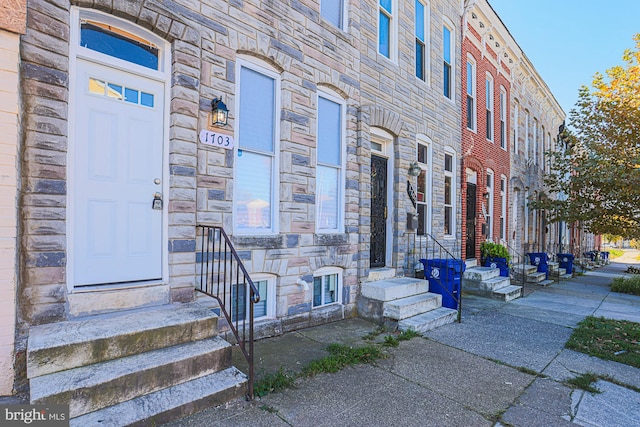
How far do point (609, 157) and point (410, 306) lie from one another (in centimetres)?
913

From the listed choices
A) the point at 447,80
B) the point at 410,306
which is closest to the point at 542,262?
the point at 447,80

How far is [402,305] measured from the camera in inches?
204

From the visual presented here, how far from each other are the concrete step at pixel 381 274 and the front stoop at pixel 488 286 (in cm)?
279

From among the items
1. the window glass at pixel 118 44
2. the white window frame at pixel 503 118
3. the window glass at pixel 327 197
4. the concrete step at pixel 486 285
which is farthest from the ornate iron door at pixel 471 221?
the window glass at pixel 118 44

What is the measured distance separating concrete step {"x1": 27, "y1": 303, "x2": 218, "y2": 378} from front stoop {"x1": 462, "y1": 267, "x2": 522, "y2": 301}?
21.7 ft

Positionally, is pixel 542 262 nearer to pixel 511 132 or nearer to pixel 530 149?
pixel 511 132

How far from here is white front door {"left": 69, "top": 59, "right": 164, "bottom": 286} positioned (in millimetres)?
3139

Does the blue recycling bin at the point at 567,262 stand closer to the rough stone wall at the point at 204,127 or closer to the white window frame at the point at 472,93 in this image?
the white window frame at the point at 472,93

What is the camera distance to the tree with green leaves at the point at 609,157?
32.3ft

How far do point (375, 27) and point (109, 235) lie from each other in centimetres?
545

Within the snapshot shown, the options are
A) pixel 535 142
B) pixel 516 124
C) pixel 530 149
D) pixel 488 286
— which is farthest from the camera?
pixel 535 142

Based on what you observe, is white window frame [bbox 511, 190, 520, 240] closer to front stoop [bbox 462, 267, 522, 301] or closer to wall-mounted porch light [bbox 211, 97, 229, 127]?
front stoop [bbox 462, 267, 522, 301]

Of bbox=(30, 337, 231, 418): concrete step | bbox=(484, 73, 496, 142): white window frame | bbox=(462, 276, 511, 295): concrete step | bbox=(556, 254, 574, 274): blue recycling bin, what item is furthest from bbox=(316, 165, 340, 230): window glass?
bbox=(556, 254, 574, 274): blue recycling bin

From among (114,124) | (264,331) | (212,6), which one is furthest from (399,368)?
(212,6)
